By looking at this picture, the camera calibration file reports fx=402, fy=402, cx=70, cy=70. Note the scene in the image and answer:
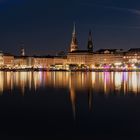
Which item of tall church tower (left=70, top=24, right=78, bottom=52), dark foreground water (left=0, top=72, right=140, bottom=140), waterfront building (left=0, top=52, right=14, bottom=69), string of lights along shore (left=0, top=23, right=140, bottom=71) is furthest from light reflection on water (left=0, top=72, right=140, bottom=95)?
tall church tower (left=70, top=24, right=78, bottom=52)

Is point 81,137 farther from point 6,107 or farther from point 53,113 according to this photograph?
point 6,107

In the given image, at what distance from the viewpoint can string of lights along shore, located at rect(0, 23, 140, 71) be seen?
12389 centimetres

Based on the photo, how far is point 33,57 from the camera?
470ft

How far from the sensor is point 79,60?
13012cm


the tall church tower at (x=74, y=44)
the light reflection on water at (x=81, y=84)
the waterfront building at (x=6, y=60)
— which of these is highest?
the tall church tower at (x=74, y=44)

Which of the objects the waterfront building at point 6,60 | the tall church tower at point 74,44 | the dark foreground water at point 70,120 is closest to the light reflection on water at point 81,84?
the dark foreground water at point 70,120

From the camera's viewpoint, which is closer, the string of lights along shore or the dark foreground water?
the dark foreground water

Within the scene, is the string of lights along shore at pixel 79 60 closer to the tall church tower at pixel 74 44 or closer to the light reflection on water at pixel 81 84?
the tall church tower at pixel 74 44

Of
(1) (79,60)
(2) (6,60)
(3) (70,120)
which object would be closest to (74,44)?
Answer: (1) (79,60)

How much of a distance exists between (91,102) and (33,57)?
123 m

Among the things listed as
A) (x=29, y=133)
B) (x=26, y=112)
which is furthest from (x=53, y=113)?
(x=29, y=133)

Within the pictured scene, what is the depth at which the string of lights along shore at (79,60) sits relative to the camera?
123894mm

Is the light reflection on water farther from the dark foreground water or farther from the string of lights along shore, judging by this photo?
the string of lights along shore

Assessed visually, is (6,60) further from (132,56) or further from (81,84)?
(81,84)
